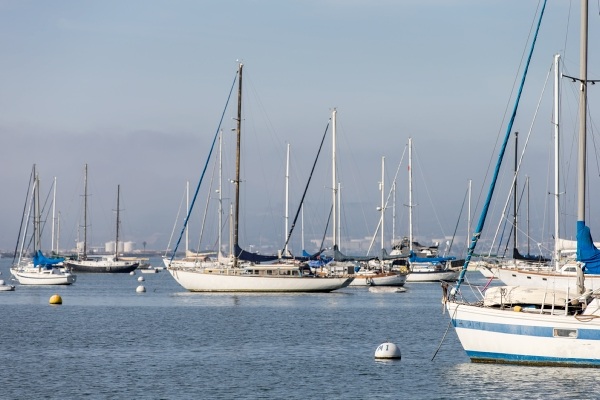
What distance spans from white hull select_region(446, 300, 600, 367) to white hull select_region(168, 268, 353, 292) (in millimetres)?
50747

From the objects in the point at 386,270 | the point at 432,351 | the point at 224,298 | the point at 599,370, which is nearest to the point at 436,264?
the point at 386,270

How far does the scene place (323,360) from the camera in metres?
49.6

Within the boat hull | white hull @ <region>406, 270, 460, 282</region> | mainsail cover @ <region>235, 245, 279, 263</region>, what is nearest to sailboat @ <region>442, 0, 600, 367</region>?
mainsail cover @ <region>235, 245, 279, 263</region>

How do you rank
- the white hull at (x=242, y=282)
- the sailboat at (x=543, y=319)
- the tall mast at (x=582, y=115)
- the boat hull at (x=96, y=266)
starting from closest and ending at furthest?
1. the sailboat at (x=543, y=319)
2. the tall mast at (x=582, y=115)
3. the white hull at (x=242, y=282)
4. the boat hull at (x=96, y=266)

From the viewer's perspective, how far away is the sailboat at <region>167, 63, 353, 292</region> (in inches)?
3711

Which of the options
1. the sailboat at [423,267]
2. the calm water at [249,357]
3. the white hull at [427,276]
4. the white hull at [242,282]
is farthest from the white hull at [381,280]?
the calm water at [249,357]

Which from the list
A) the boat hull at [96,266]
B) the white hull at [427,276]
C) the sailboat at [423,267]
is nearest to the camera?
the sailboat at [423,267]

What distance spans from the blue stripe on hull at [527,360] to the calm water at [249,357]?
1.00ft

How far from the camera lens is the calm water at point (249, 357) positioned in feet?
132

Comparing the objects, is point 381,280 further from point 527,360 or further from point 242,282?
point 527,360

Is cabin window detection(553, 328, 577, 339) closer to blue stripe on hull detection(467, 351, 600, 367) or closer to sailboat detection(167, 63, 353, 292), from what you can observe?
blue stripe on hull detection(467, 351, 600, 367)

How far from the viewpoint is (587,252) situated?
44438 millimetres

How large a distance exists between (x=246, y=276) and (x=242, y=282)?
607 mm

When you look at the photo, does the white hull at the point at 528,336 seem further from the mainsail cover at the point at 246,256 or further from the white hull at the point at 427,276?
the white hull at the point at 427,276
